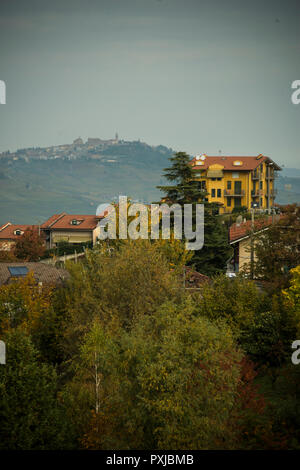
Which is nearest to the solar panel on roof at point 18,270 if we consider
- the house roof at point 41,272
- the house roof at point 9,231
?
the house roof at point 41,272

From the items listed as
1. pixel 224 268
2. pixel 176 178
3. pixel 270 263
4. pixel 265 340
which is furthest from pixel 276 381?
pixel 176 178

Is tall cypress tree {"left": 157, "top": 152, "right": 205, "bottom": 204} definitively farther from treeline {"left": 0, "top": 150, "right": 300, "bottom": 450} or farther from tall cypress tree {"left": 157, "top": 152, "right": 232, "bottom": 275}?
treeline {"left": 0, "top": 150, "right": 300, "bottom": 450}

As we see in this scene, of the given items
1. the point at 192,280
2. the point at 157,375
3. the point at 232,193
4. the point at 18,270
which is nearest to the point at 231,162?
the point at 232,193

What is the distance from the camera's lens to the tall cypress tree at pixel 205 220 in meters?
41.0

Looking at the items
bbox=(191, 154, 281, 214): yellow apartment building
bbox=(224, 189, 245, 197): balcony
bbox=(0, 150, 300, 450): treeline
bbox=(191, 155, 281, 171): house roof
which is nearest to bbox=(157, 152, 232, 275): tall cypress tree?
bbox=(0, 150, 300, 450): treeline

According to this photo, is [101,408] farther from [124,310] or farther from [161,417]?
[124,310]

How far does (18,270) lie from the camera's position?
41.4 meters

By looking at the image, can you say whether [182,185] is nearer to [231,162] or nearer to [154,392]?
[154,392]

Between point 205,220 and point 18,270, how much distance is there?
1604cm

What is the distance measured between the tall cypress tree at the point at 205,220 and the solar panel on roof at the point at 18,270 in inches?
527

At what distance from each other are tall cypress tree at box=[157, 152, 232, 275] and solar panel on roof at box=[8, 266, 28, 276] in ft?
43.9

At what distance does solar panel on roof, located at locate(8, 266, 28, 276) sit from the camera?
3991cm

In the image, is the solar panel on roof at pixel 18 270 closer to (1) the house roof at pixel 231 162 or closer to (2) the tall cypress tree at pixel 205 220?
(2) the tall cypress tree at pixel 205 220
